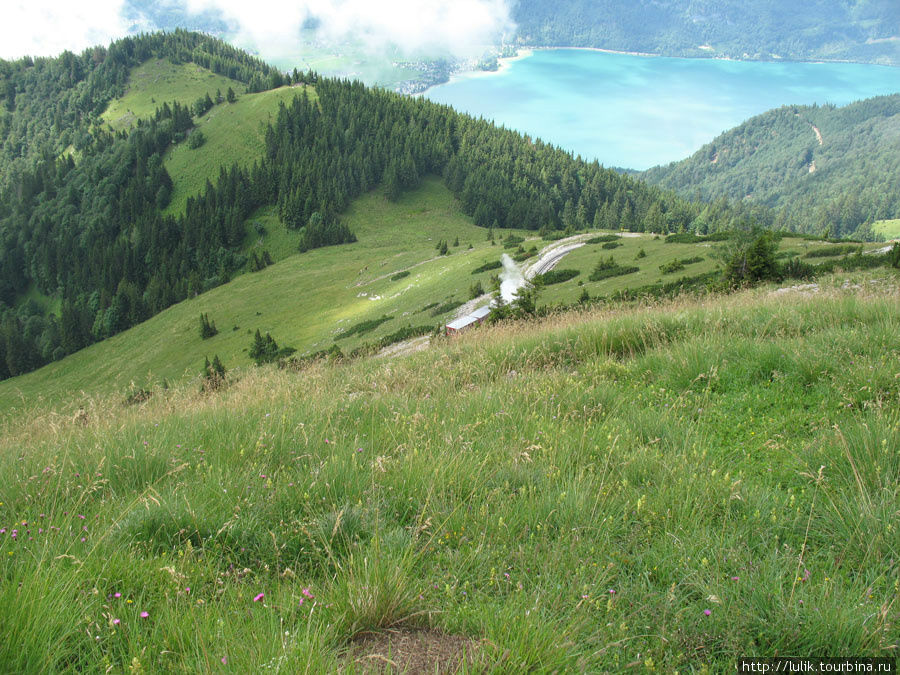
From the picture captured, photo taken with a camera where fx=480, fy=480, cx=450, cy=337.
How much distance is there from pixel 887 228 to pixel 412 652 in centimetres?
24596

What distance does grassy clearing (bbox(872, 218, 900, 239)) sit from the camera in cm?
17323

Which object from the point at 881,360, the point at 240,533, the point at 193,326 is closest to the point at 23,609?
the point at 240,533

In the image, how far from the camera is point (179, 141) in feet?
481

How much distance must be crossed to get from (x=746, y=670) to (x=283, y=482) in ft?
9.47

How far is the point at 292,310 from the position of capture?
65.1 m

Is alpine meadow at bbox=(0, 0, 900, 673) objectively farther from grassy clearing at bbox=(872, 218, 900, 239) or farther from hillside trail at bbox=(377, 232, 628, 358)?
grassy clearing at bbox=(872, 218, 900, 239)

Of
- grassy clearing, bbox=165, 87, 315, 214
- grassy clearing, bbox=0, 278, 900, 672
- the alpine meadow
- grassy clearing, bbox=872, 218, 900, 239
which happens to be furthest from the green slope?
grassy clearing, bbox=872, 218, 900, 239

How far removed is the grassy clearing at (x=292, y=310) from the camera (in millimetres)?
51406

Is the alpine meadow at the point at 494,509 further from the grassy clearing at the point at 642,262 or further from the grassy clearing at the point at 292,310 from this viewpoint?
the grassy clearing at the point at 292,310

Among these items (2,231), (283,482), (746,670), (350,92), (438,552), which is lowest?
(746,670)

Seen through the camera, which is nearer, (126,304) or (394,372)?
(394,372)

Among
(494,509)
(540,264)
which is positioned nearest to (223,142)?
(540,264)

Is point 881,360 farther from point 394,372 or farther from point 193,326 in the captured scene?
point 193,326

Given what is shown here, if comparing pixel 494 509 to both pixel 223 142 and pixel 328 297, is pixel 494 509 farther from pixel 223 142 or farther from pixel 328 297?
pixel 223 142
